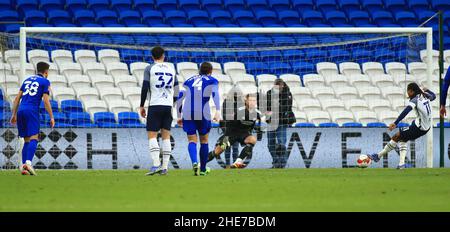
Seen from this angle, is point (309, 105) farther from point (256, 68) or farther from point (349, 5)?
point (349, 5)

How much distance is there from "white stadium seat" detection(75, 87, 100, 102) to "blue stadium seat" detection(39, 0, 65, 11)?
564 centimetres

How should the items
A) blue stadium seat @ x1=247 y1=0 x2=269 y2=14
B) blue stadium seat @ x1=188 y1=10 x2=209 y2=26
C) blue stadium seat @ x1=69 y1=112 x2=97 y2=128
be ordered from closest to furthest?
blue stadium seat @ x1=69 y1=112 x2=97 y2=128 < blue stadium seat @ x1=188 y1=10 x2=209 y2=26 < blue stadium seat @ x1=247 y1=0 x2=269 y2=14

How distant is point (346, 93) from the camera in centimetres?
2119

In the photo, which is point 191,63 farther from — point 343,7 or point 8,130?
point 343,7

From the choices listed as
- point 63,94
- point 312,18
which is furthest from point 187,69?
point 312,18

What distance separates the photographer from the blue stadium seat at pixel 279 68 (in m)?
21.5

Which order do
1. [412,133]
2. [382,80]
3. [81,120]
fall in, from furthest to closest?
[382,80] → [81,120] → [412,133]

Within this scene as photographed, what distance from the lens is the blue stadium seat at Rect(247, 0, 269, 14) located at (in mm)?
26891

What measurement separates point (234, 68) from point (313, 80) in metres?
1.85

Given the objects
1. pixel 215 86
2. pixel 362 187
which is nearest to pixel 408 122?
pixel 215 86

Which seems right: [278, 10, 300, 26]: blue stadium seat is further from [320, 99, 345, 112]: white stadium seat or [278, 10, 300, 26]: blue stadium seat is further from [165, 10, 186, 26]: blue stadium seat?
[320, 99, 345, 112]: white stadium seat

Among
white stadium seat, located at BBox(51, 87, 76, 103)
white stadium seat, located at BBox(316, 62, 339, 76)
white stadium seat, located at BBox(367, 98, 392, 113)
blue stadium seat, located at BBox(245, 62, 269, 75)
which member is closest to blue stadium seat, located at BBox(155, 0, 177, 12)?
blue stadium seat, located at BBox(245, 62, 269, 75)

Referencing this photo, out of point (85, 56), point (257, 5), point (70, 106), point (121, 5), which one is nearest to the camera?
point (70, 106)

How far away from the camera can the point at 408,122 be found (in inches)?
819
